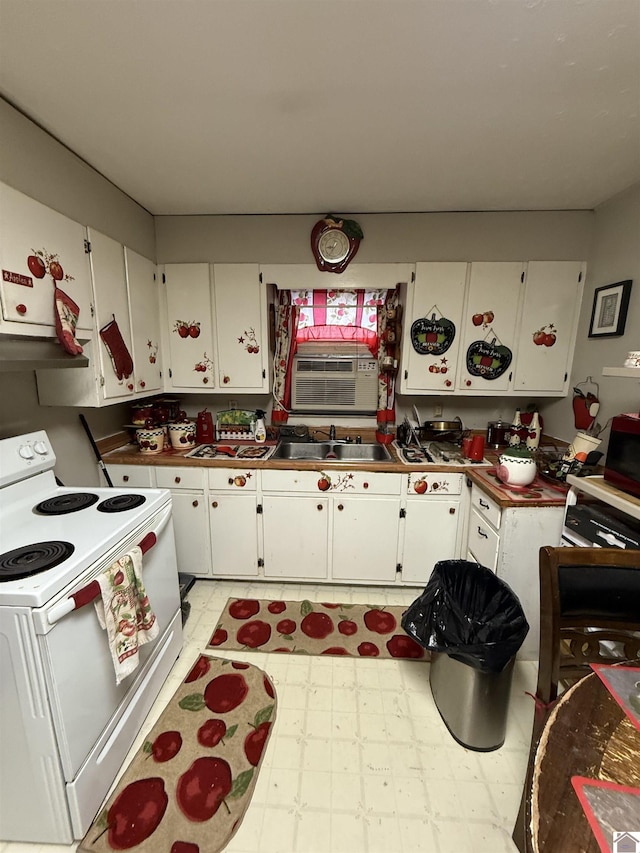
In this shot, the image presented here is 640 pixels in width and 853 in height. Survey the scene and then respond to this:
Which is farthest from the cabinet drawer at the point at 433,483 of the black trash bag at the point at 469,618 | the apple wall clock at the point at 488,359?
the apple wall clock at the point at 488,359

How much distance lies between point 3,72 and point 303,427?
2160 millimetres

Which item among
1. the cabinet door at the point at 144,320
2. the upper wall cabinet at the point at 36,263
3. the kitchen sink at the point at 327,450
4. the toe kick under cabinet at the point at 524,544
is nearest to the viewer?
the upper wall cabinet at the point at 36,263

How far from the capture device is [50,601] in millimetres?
1032

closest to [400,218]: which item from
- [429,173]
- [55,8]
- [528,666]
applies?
[429,173]

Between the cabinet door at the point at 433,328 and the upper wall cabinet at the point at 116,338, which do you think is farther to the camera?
the cabinet door at the point at 433,328

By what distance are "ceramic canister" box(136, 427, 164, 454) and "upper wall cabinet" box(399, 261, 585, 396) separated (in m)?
1.75

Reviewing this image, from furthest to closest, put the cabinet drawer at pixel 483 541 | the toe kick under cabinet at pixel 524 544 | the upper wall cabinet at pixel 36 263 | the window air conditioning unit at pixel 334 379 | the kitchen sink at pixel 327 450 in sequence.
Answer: the window air conditioning unit at pixel 334 379, the kitchen sink at pixel 327 450, the cabinet drawer at pixel 483 541, the toe kick under cabinet at pixel 524 544, the upper wall cabinet at pixel 36 263

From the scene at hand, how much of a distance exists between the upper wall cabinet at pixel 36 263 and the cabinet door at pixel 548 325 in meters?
2.57

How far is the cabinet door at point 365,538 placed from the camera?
7.47 feet

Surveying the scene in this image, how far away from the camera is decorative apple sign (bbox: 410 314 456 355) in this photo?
238 centimetres

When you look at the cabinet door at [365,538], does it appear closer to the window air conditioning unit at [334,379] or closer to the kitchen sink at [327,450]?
the kitchen sink at [327,450]

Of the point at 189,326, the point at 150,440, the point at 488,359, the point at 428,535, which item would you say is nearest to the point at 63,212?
the point at 189,326

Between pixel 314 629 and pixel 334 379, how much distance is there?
173 cm

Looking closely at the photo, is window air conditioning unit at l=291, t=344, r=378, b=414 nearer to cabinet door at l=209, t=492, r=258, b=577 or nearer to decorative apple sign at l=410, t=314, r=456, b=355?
decorative apple sign at l=410, t=314, r=456, b=355
